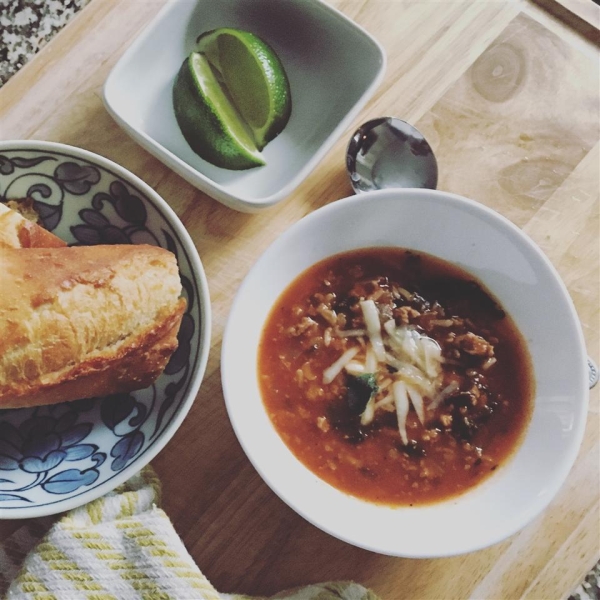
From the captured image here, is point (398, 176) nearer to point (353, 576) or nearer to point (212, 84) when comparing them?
point (212, 84)

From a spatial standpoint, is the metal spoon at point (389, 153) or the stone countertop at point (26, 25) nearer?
the metal spoon at point (389, 153)

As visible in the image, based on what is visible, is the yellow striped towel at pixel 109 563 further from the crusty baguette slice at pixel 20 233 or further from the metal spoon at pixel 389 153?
the metal spoon at pixel 389 153

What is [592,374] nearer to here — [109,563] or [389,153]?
[389,153]

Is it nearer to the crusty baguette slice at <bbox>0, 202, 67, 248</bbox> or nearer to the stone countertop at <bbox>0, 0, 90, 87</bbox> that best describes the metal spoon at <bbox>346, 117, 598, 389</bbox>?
the crusty baguette slice at <bbox>0, 202, 67, 248</bbox>

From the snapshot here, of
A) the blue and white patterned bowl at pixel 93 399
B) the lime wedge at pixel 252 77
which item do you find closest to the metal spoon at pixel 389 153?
the lime wedge at pixel 252 77

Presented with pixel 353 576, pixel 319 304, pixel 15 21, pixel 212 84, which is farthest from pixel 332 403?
pixel 15 21

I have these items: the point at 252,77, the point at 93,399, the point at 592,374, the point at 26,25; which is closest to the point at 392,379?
the point at 592,374

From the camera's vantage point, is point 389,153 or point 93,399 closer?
point 93,399
